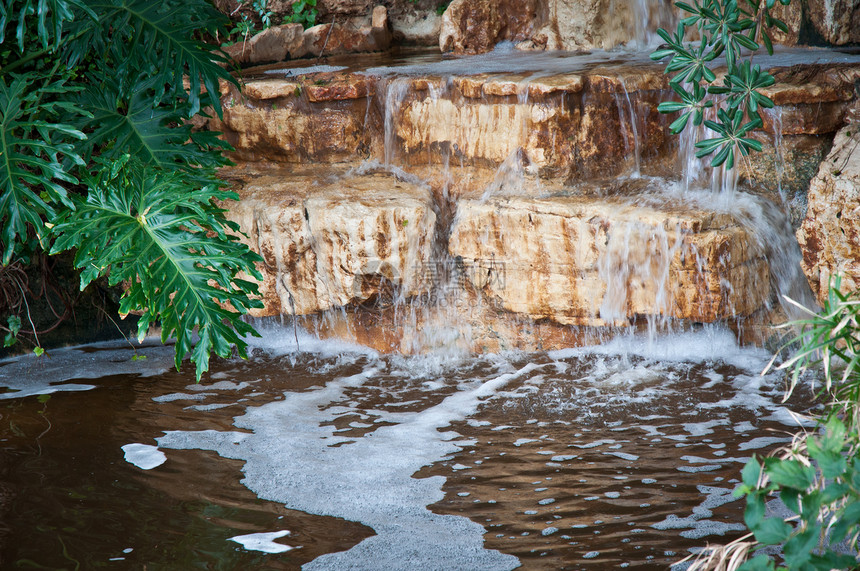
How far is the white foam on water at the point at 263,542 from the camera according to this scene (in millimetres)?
2693

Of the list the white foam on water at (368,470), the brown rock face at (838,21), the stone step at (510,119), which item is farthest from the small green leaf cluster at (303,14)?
the brown rock face at (838,21)

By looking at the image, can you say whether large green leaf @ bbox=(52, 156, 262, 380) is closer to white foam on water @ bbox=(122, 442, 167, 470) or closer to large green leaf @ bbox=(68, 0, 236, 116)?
white foam on water @ bbox=(122, 442, 167, 470)

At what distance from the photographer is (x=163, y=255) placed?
343 cm

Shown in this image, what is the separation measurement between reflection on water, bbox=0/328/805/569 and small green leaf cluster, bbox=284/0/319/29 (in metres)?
3.70

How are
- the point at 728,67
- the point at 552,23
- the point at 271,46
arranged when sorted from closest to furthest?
the point at 728,67 → the point at 552,23 → the point at 271,46

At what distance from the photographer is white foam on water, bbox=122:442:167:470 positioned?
3407 mm

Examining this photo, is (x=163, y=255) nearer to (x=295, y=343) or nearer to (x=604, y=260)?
(x=295, y=343)

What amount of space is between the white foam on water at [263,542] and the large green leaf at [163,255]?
78cm

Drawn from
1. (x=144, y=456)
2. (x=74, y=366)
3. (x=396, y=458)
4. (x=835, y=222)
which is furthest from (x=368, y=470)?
(x=835, y=222)

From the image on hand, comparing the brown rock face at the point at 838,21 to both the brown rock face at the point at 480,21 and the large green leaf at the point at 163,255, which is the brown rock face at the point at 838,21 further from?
the large green leaf at the point at 163,255

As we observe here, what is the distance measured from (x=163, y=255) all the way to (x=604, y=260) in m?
2.52

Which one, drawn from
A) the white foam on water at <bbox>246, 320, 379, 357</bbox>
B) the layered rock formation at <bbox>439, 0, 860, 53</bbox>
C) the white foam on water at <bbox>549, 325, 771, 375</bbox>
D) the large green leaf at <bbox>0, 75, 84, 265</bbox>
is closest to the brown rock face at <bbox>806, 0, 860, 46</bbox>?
the layered rock formation at <bbox>439, 0, 860, 53</bbox>

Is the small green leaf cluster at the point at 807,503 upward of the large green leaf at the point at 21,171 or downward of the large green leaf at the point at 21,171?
downward

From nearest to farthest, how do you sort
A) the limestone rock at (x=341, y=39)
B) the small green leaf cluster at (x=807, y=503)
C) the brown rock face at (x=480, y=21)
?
1. the small green leaf cluster at (x=807, y=503)
2. the brown rock face at (x=480, y=21)
3. the limestone rock at (x=341, y=39)
